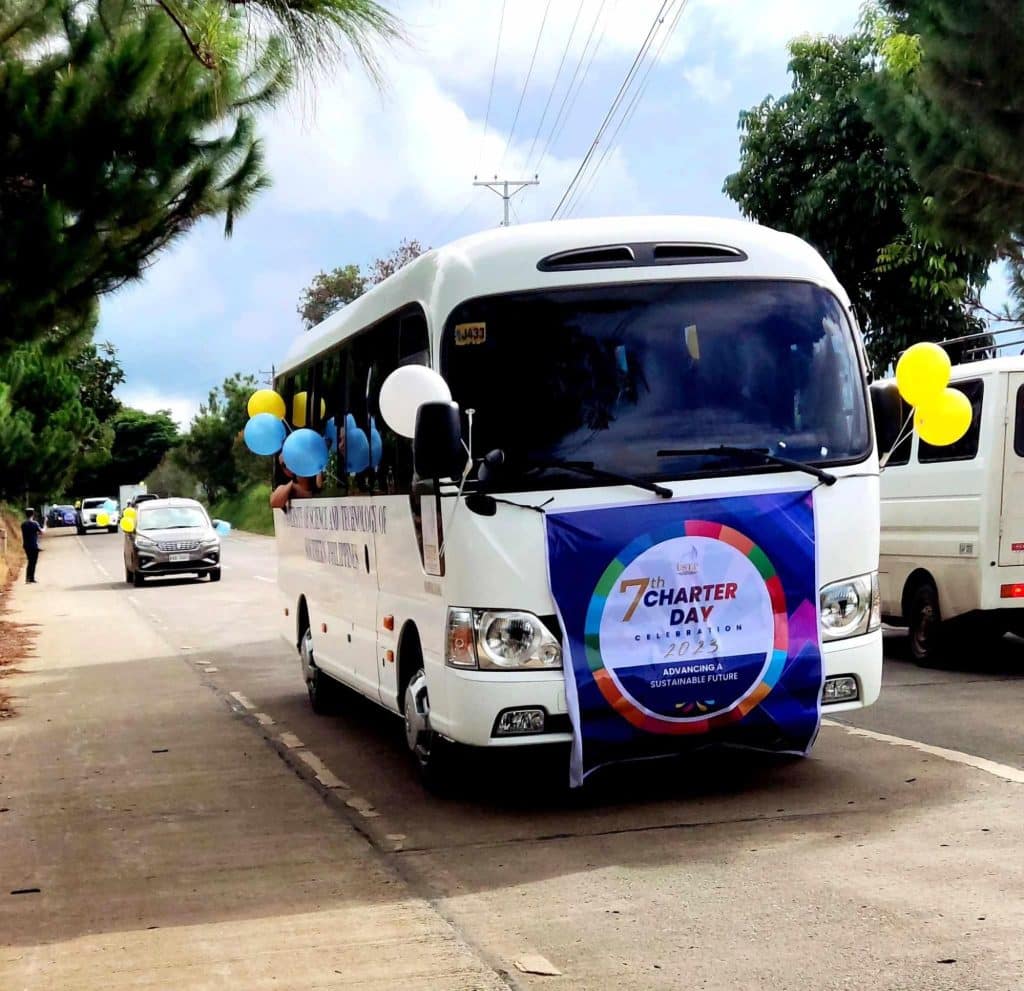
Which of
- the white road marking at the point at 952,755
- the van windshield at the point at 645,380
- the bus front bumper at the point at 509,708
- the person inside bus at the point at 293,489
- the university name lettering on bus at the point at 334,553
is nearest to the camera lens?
the bus front bumper at the point at 509,708

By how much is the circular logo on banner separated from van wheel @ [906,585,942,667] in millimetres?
6078

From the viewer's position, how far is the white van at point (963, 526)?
12234 millimetres

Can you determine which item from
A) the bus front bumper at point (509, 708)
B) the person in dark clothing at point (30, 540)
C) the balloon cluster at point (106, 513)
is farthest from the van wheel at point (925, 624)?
the balloon cluster at point (106, 513)

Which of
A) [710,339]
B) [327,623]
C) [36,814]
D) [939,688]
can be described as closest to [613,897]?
[710,339]

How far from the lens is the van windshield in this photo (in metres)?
7.50

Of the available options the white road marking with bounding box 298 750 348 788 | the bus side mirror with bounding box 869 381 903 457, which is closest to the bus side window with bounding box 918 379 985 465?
the bus side mirror with bounding box 869 381 903 457

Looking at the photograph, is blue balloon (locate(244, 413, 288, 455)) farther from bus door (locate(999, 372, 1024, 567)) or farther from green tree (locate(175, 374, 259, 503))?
green tree (locate(175, 374, 259, 503))

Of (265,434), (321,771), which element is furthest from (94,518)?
(321,771)

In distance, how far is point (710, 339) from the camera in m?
7.70

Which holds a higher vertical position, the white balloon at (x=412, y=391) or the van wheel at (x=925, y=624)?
the white balloon at (x=412, y=391)

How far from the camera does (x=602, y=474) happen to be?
24.2 feet

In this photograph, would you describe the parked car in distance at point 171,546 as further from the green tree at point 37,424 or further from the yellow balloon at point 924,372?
the yellow balloon at point 924,372

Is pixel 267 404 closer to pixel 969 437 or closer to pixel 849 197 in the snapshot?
pixel 969 437

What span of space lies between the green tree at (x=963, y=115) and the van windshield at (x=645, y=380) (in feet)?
26.4
